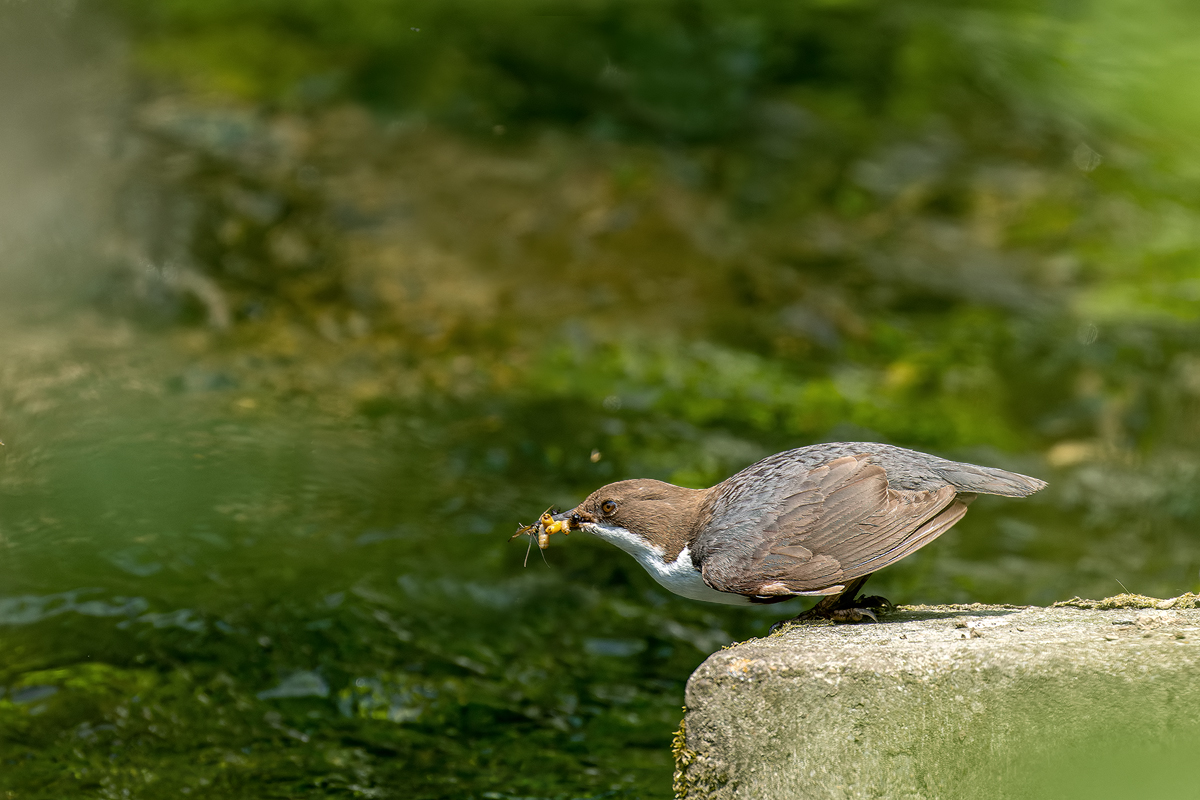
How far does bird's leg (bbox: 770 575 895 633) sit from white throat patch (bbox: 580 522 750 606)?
20 centimetres

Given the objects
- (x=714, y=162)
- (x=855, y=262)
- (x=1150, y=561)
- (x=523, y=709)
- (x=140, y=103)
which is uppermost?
(x=140, y=103)

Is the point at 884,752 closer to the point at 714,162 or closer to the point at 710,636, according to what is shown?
the point at 710,636

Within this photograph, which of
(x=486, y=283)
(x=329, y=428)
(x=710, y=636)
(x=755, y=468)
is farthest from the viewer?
(x=486, y=283)

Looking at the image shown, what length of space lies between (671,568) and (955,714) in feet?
3.85

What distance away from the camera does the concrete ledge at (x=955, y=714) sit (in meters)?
2.25

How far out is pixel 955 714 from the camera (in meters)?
2.46

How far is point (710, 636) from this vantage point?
507cm

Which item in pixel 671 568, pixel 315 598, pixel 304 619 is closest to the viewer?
pixel 671 568

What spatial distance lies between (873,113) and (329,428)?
520cm

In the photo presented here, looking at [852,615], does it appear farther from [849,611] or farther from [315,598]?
[315,598]

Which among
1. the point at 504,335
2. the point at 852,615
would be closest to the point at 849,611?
the point at 852,615

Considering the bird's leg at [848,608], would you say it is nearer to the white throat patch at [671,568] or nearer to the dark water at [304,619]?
the white throat patch at [671,568]

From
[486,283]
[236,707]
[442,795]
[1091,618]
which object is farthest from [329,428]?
[1091,618]

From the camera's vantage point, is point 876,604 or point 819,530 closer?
point 819,530
